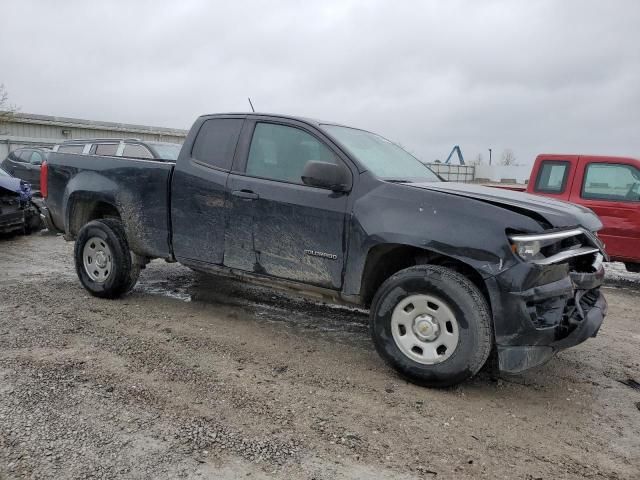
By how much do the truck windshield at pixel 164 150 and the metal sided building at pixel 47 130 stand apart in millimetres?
14998

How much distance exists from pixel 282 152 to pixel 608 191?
16.8 ft

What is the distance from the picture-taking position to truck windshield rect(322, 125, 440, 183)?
13.5ft

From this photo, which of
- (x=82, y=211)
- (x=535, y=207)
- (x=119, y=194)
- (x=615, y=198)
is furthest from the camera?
(x=615, y=198)

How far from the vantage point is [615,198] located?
277 inches

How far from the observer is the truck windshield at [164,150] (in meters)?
10.8

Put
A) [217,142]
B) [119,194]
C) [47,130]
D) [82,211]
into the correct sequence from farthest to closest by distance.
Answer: [47,130], [82,211], [119,194], [217,142]

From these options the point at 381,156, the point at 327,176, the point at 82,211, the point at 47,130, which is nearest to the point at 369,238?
the point at 327,176

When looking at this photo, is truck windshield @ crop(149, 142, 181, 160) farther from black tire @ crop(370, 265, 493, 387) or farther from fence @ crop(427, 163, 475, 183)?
fence @ crop(427, 163, 475, 183)

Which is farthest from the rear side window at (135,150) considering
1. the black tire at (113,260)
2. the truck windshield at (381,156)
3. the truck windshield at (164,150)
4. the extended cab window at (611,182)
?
A: the extended cab window at (611,182)

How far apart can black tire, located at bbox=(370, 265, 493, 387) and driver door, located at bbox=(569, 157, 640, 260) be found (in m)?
4.55

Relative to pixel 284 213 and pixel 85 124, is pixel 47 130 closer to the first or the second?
pixel 85 124

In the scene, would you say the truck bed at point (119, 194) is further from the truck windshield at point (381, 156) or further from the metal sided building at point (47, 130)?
the metal sided building at point (47, 130)

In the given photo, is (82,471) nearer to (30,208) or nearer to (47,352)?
(47,352)

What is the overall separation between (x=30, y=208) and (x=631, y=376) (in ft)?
32.5
